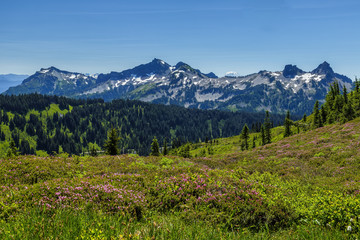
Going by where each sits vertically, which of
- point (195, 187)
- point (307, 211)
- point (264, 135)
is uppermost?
point (195, 187)

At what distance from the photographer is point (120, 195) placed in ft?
23.7

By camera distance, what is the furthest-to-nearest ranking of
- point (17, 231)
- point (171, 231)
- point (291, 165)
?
1. point (291, 165)
2. point (171, 231)
3. point (17, 231)

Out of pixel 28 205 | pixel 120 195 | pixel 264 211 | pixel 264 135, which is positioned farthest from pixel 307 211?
pixel 264 135

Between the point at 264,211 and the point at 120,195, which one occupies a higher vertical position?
the point at 120,195

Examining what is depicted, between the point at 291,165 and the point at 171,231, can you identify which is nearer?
the point at 171,231

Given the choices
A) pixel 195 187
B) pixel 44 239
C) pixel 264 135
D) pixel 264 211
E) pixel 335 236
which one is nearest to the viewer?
pixel 44 239

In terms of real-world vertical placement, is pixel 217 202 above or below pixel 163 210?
above

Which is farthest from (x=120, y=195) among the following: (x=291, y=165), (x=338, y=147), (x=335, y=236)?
(x=338, y=147)

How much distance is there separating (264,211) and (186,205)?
96.0 inches

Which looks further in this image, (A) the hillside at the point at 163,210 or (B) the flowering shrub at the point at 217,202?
(B) the flowering shrub at the point at 217,202

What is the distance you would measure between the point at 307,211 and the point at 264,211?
55.5 inches

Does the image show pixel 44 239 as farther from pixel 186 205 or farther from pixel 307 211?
pixel 307 211

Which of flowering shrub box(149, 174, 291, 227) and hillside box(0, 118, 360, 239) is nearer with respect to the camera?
hillside box(0, 118, 360, 239)

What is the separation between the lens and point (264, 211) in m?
6.91
